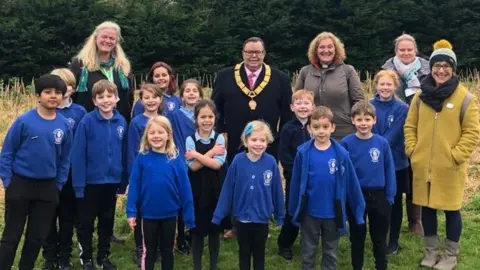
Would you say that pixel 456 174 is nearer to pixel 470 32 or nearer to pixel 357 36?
pixel 357 36

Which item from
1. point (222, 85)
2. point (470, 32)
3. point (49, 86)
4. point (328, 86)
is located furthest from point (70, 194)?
point (470, 32)

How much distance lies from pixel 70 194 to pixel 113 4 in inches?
596

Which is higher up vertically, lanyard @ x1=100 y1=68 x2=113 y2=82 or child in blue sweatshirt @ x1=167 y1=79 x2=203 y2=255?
lanyard @ x1=100 y1=68 x2=113 y2=82

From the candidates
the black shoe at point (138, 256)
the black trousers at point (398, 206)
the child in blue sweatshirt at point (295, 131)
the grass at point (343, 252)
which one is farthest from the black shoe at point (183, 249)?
the black trousers at point (398, 206)

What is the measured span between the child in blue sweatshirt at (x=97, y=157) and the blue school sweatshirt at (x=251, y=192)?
1.04 meters

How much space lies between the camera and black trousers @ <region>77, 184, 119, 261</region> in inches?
190

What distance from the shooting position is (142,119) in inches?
195

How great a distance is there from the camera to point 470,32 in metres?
→ 20.7

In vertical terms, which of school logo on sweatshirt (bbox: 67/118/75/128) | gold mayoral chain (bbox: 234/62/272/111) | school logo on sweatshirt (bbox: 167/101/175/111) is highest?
gold mayoral chain (bbox: 234/62/272/111)

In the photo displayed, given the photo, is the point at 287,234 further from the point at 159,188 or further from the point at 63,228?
the point at 63,228

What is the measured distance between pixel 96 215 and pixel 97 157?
556mm

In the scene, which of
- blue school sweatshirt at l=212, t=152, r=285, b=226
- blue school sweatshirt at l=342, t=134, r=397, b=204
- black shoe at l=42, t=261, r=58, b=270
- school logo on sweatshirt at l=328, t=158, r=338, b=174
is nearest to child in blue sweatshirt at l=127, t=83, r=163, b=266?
black shoe at l=42, t=261, r=58, b=270

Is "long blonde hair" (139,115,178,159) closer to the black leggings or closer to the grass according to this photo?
the grass

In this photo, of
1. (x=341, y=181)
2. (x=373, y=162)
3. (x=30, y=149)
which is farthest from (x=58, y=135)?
(x=373, y=162)
